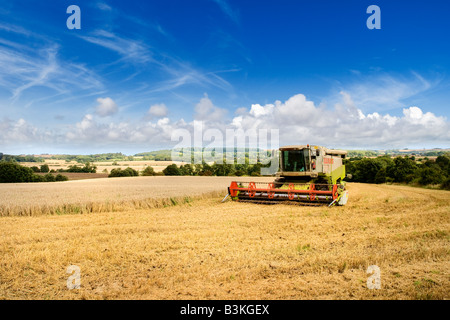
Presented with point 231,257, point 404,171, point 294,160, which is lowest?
point 231,257

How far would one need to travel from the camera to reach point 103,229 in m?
8.23

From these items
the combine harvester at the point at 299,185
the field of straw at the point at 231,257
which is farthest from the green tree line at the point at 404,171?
the field of straw at the point at 231,257

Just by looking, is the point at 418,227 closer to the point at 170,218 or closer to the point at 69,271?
the point at 170,218

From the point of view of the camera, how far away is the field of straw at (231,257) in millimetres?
4242

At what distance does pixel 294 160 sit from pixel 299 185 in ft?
4.71

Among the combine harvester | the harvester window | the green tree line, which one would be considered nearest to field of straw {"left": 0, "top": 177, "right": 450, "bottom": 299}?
the combine harvester

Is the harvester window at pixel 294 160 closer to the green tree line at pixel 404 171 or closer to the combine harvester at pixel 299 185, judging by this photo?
the combine harvester at pixel 299 185

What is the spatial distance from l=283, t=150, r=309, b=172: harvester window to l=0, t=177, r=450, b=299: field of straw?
5.38 m

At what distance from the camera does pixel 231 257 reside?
557 cm

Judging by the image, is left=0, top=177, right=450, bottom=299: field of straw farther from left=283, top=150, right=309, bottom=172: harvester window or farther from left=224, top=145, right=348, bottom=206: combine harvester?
left=283, top=150, right=309, bottom=172: harvester window

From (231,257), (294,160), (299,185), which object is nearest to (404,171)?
(294,160)

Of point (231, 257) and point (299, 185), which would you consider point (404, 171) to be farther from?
point (231, 257)

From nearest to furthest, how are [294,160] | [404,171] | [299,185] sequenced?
[299,185], [294,160], [404,171]

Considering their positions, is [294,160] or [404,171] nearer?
[294,160]
